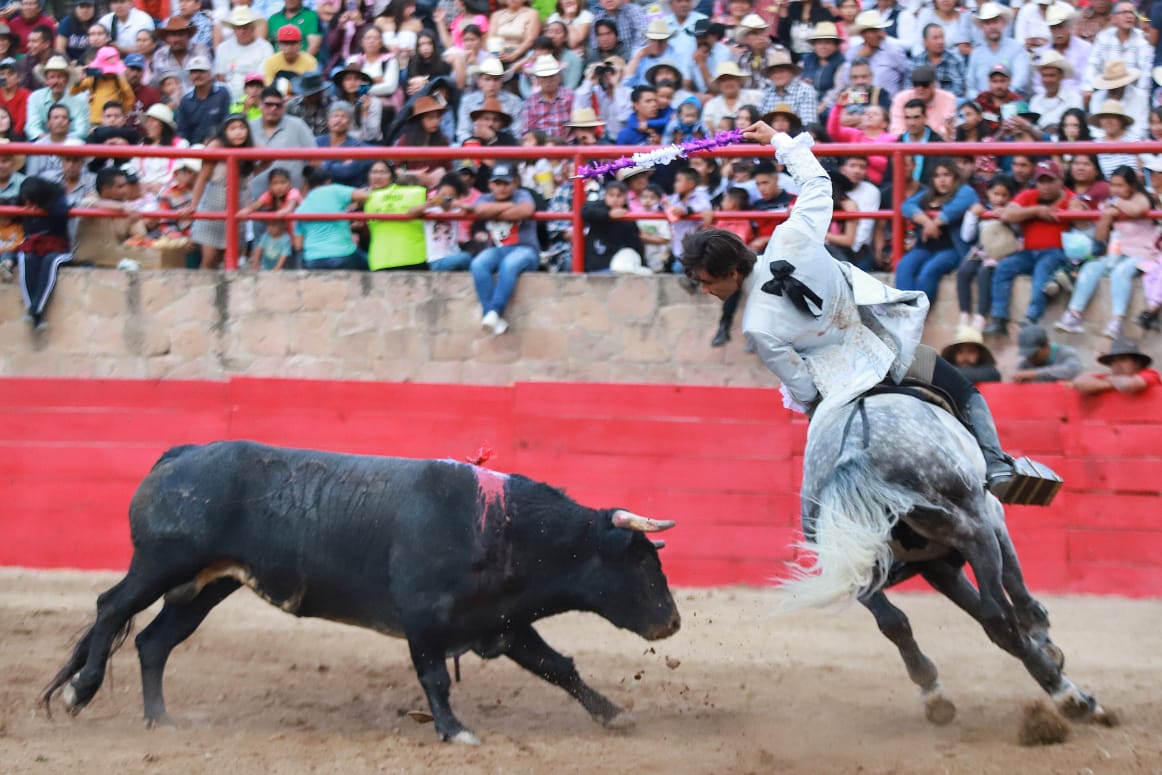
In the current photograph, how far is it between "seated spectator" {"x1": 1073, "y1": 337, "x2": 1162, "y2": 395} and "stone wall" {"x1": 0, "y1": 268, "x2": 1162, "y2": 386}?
209 cm

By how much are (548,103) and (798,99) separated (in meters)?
1.78

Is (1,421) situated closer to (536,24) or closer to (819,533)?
(536,24)

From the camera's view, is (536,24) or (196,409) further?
(536,24)

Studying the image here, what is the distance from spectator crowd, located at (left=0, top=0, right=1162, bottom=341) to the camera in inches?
358

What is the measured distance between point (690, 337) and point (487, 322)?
1.31 m

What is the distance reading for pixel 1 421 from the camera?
9523 mm

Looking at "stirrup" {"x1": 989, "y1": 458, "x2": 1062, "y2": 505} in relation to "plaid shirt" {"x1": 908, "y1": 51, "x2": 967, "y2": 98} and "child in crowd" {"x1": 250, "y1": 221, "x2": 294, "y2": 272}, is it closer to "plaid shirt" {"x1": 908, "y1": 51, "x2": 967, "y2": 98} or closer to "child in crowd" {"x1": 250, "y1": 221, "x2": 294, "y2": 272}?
"plaid shirt" {"x1": 908, "y1": 51, "x2": 967, "y2": 98}

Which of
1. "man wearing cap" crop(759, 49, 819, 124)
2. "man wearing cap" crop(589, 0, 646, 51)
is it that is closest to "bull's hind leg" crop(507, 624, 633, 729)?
"man wearing cap" crop(759, 49, 819, 124)

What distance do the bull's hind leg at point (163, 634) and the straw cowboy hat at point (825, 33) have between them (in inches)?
244

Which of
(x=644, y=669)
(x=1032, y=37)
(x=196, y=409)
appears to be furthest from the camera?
(x=1032, y=37)

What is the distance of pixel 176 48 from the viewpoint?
12516mm

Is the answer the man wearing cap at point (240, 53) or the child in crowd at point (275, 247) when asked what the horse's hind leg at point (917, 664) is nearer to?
the child in crowd at point (275, 247)

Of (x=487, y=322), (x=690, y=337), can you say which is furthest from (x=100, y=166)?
(x=690, y=337)

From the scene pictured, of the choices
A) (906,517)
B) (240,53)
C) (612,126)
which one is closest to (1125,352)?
(906,517)
